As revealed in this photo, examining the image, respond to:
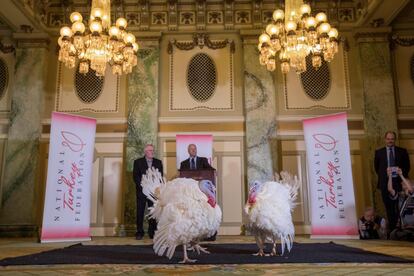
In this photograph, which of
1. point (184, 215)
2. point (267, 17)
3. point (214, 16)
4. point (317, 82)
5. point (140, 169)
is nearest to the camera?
point (184, 215)

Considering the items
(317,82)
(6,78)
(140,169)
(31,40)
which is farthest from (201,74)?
(6,78)

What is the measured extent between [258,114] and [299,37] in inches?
86.5

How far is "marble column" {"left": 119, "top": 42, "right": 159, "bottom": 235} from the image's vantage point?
6.76 m

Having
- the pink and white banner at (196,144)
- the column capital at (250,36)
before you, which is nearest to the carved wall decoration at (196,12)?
the column capital at (250,36)

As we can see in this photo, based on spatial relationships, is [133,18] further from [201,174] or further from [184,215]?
[184,215]

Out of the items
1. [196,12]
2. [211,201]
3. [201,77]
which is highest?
[196,12]

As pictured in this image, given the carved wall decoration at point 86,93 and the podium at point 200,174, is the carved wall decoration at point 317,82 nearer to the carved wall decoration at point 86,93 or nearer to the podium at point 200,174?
the podium at point 200,174

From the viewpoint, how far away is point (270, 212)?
134 inches

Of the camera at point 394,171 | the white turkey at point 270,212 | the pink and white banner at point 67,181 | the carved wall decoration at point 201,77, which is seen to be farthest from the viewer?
the carved wall decoration at point 201,77

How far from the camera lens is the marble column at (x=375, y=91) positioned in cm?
688

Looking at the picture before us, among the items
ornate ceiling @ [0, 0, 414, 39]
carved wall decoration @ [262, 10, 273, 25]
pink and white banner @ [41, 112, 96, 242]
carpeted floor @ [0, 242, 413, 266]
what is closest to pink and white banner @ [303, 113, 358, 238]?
carpeted floor @ [0, 242, 413, 266]

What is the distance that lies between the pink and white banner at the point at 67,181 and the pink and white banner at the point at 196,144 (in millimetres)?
1452

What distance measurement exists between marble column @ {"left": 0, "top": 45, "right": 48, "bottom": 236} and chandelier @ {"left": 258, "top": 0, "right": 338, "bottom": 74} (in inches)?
172

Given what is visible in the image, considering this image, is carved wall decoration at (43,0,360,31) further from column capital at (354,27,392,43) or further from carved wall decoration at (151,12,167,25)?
column capital at (354,27,392,43)
